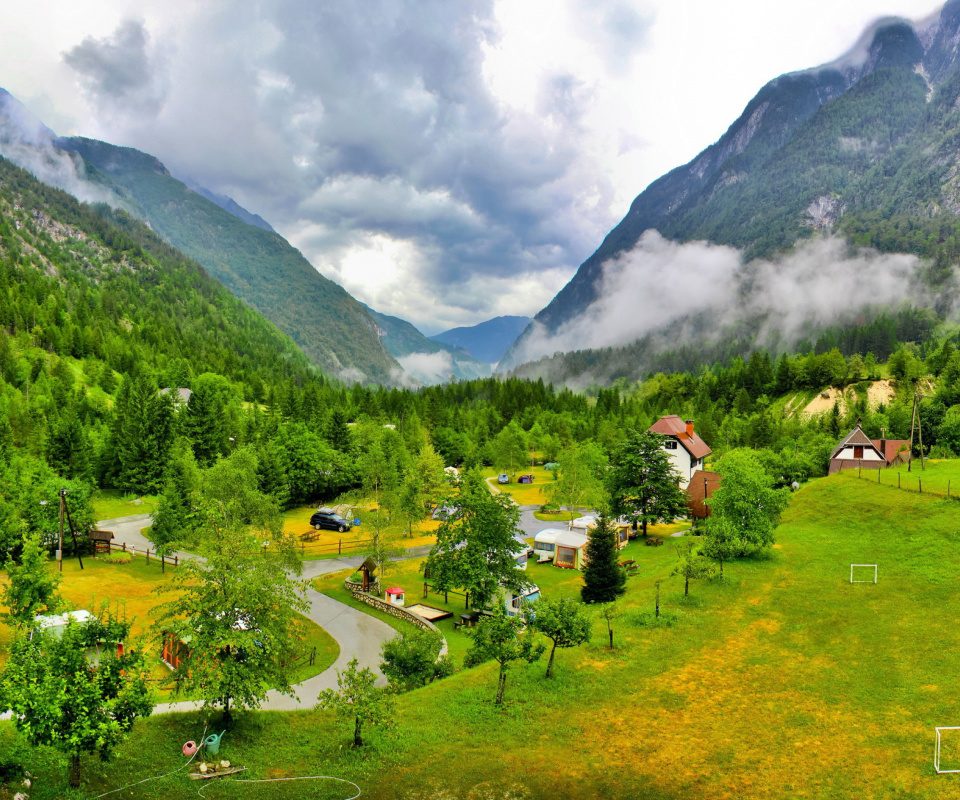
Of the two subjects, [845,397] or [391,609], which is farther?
[845,397]

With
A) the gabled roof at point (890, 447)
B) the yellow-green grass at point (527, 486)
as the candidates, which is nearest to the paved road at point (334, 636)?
the yellow-green grass at point (527, 486)

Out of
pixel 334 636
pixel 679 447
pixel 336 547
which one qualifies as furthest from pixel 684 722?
pixel 679 447

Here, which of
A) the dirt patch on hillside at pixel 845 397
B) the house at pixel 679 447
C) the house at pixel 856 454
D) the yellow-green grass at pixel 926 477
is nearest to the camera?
the yellow-green grass at pixel 926 477

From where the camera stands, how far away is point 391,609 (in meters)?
38.3

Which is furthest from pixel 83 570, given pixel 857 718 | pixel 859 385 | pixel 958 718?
pixel 859 385

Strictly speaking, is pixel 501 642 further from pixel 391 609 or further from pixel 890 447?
pixel 890 447

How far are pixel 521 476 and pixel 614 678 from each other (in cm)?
7966

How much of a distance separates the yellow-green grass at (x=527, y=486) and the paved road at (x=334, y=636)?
1068 inches

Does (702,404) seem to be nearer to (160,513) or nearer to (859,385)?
(859,385)

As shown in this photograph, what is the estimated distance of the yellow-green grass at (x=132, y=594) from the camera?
2857 cm

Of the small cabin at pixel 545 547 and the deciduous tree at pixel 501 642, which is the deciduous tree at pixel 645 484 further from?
the deciduous tree at pixel 501 642

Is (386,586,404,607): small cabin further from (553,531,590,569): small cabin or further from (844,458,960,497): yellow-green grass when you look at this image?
(844,458,960,497): yellow-green grass

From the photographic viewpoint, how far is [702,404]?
144 m

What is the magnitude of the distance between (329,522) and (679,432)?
171 feet
